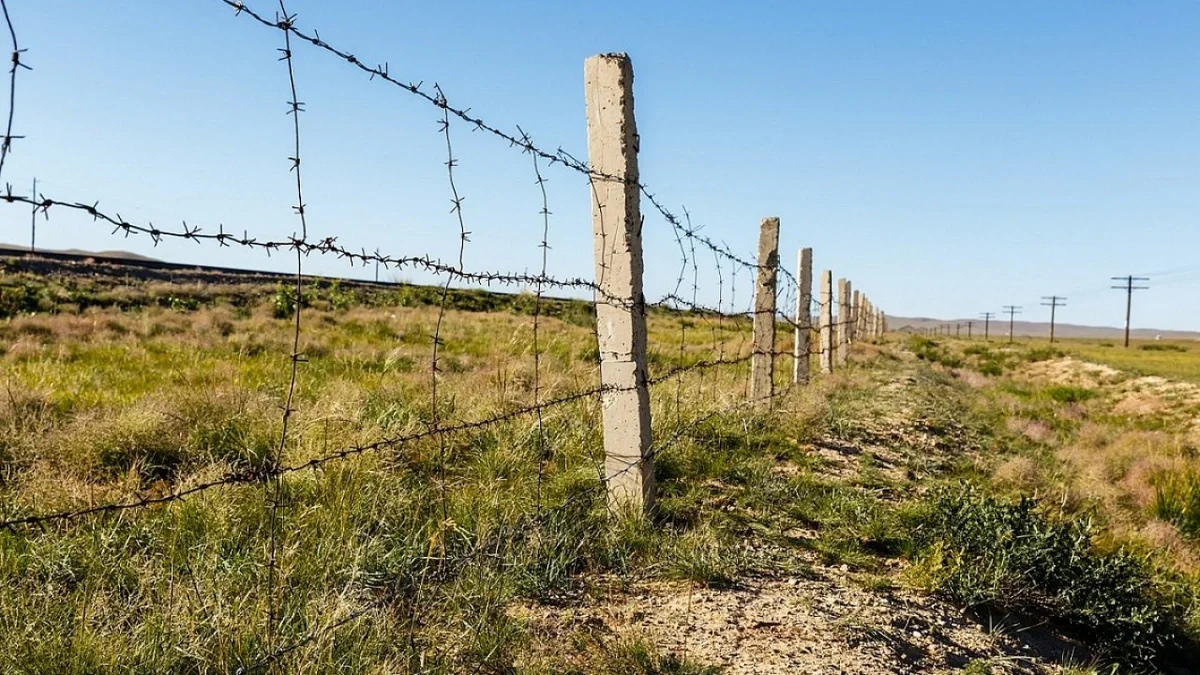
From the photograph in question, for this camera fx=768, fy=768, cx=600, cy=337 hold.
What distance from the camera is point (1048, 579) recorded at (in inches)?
152

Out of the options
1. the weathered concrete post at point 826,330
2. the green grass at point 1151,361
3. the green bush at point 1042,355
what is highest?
the weathered concrete post at point 826,330

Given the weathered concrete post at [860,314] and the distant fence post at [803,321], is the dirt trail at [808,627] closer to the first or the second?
the distant fence post at [803,321]

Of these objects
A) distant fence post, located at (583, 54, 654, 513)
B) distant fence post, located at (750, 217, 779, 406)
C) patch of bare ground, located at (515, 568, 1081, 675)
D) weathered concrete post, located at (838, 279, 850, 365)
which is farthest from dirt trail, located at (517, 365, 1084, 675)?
weathered concrete post, located at (838, 279, 850, 365)

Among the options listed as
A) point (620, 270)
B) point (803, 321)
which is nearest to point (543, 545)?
point (620, 270)

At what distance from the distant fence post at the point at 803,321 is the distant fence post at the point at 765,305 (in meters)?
1.34

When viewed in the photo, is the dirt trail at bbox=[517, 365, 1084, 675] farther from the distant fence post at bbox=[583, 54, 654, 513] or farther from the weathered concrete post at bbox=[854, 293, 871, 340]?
the weathered concrete post at bbox=[854, 293, 871, 340]

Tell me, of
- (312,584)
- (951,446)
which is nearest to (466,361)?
(951,446)

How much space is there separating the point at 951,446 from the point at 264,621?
22.3 feet

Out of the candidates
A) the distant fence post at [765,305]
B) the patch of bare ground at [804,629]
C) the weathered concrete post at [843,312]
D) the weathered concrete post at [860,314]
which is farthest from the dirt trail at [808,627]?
the weathered concrete post at [860,314]

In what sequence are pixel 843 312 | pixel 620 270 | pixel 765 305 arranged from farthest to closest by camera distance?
pixel 843 312, pixel 765 305, pixel 620 270

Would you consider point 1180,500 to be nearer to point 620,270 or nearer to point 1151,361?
point 620,270

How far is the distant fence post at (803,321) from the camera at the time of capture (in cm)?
938

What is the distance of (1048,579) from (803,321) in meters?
5.76

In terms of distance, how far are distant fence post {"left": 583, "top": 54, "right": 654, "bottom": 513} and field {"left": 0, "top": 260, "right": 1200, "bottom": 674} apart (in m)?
0.30
